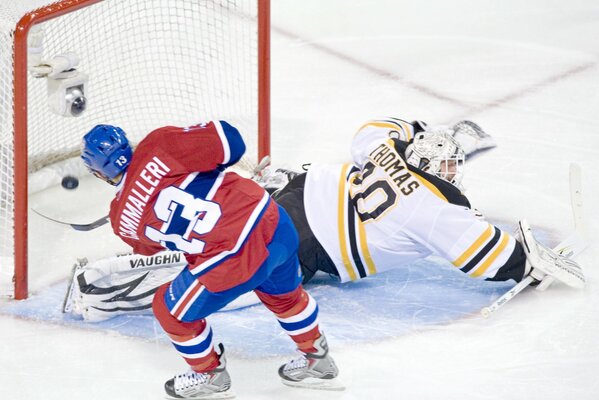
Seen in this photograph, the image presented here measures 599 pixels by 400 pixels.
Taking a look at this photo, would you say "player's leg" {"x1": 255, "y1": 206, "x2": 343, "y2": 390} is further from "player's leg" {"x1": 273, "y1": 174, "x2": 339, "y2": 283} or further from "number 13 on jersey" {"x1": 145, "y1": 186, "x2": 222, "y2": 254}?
"player's leg" {"x1": 273, "y1": 174, "x2": 339, "y2": 283}

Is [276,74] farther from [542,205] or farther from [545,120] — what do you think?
[542,205]

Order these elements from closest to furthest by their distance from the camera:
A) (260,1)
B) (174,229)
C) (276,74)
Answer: (174,229) → (260,1) → (276,74)

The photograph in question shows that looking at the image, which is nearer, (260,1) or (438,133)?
(438,133)

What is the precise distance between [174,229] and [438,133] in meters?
0.98

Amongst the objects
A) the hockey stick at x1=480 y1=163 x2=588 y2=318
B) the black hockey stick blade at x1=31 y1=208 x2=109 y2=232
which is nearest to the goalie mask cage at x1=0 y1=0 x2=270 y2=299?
the black hockey stick blade at x1=31 y1=208 x2=109 y2=232

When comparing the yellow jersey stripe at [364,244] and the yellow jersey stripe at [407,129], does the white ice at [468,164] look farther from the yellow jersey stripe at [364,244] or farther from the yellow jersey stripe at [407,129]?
the yellow jersey stripe at [407,129]

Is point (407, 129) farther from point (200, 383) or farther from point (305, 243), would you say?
point (200, 383)

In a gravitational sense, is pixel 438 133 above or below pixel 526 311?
above

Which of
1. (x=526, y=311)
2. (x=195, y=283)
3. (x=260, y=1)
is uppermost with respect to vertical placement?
(x=260, y=1)

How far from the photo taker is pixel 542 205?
440 centimetres

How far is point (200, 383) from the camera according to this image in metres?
3.29

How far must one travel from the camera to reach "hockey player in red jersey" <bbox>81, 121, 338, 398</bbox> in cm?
303

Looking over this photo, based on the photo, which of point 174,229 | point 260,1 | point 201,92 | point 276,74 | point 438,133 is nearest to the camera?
point 174,229

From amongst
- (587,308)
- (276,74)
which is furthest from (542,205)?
(276,74)
